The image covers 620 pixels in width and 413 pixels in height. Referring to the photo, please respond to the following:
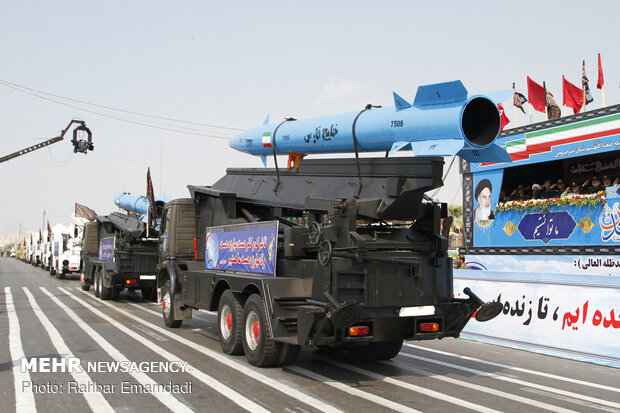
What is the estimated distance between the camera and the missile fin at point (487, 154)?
8.09 metres

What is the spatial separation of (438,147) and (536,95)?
687 inches

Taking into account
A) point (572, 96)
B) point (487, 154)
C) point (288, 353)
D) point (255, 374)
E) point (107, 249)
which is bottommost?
point (255, 374)

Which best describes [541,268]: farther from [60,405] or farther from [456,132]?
[60,405]

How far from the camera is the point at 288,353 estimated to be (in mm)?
8312

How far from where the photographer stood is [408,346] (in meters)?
11.0

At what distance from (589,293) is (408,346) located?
136 inches

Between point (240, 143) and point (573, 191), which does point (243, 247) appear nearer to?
point (240, 143)

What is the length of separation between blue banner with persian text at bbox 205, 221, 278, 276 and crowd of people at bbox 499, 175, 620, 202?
13987mm

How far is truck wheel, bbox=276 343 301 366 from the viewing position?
325 inches

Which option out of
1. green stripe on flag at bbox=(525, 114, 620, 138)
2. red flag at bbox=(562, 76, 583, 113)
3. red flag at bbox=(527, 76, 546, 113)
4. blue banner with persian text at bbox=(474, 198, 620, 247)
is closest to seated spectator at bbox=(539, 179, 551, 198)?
blue banner with persian text at bbox=(474, 198, 620, 247)

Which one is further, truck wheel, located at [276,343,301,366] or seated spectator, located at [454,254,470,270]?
seated spectator, located at [454,254,470,270]

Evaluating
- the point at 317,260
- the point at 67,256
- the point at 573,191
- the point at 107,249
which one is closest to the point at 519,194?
the point at 573,191

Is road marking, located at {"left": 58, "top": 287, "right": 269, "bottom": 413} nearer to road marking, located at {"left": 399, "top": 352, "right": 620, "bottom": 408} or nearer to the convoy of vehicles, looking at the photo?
the convoy of vehicles

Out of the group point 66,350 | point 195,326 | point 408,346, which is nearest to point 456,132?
point 408,346
